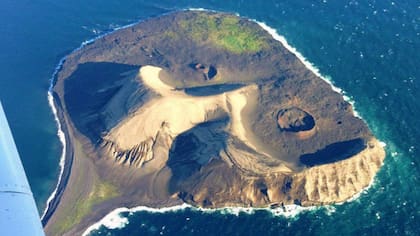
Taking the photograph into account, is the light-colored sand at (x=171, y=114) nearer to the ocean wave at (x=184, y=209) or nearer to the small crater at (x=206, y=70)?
the small crater at (x=206, y=70)

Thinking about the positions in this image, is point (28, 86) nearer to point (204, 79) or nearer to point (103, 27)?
point (103, 27)

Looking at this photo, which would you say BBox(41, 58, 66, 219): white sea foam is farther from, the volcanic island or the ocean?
the volcanic island

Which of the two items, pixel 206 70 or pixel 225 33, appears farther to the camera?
pixel 225 33

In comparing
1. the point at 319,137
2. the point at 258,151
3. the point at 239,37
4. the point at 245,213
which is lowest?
the point at 245,213

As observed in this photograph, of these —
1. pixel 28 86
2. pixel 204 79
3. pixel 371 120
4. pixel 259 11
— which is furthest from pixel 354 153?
pixel 28 86

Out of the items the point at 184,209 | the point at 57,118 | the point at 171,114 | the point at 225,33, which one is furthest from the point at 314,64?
the point at 57,118

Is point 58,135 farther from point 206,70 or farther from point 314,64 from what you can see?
point 314,64

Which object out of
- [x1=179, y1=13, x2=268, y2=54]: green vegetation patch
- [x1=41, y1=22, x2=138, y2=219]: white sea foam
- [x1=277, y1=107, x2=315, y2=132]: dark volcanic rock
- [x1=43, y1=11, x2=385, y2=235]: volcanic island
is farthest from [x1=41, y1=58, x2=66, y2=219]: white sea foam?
[x1=277, y1=107, x2=315, y2=132]: dark volcanic rock
